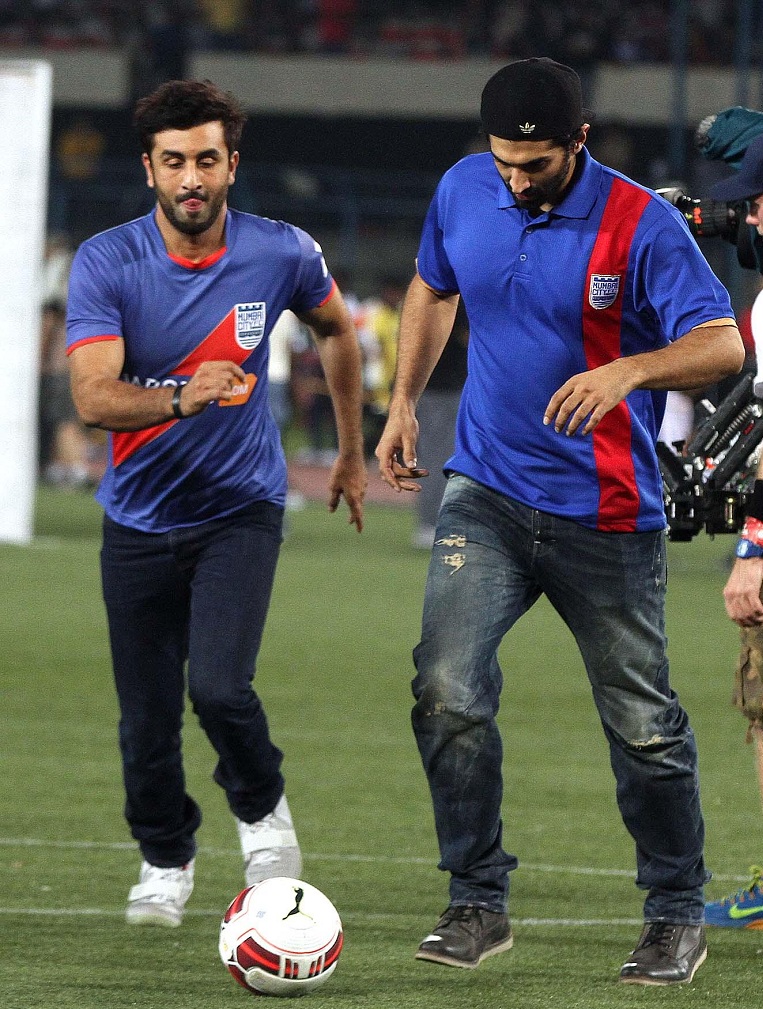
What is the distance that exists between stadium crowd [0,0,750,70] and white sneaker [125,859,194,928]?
104ft

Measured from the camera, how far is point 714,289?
4902mm

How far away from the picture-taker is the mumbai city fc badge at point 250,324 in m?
5.86

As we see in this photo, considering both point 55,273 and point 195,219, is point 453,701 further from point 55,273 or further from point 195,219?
point 55,273

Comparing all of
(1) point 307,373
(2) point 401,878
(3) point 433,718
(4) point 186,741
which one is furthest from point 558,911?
(1) point 307,373

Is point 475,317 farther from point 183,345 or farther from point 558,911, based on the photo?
point 558,911

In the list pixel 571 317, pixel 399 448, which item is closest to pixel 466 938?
pixel 399 448

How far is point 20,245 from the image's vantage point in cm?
1605

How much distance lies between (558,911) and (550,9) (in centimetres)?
3335

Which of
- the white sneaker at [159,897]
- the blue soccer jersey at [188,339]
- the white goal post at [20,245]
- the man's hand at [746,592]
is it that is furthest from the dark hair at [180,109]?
the white goal post at [20,245]

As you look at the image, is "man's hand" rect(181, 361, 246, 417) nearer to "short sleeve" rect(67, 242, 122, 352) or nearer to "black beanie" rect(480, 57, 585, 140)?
"short sleeve" rect(67, 242, 122, 352)

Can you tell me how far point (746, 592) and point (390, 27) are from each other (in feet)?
115

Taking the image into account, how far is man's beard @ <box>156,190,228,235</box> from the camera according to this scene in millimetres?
5695

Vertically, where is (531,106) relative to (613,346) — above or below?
above

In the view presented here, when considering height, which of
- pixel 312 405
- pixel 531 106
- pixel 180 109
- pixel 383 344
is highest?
pixel 531 106
